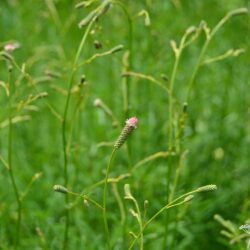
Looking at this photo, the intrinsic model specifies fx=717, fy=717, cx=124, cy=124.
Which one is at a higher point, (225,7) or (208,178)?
(225,7)

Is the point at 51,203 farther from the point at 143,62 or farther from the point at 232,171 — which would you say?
the point at 143,62

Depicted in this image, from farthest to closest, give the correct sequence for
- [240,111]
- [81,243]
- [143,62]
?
[143,62] → [240,111] → [81,243]

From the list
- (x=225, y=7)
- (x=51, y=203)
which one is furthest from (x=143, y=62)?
(x=51, y=203)

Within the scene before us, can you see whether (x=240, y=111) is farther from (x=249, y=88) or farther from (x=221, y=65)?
(x=221, y=65)

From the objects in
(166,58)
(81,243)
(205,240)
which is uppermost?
(166,58)

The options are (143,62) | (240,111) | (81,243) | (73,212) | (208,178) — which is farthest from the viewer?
(143,62)

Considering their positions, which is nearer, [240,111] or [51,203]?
[51,203]
